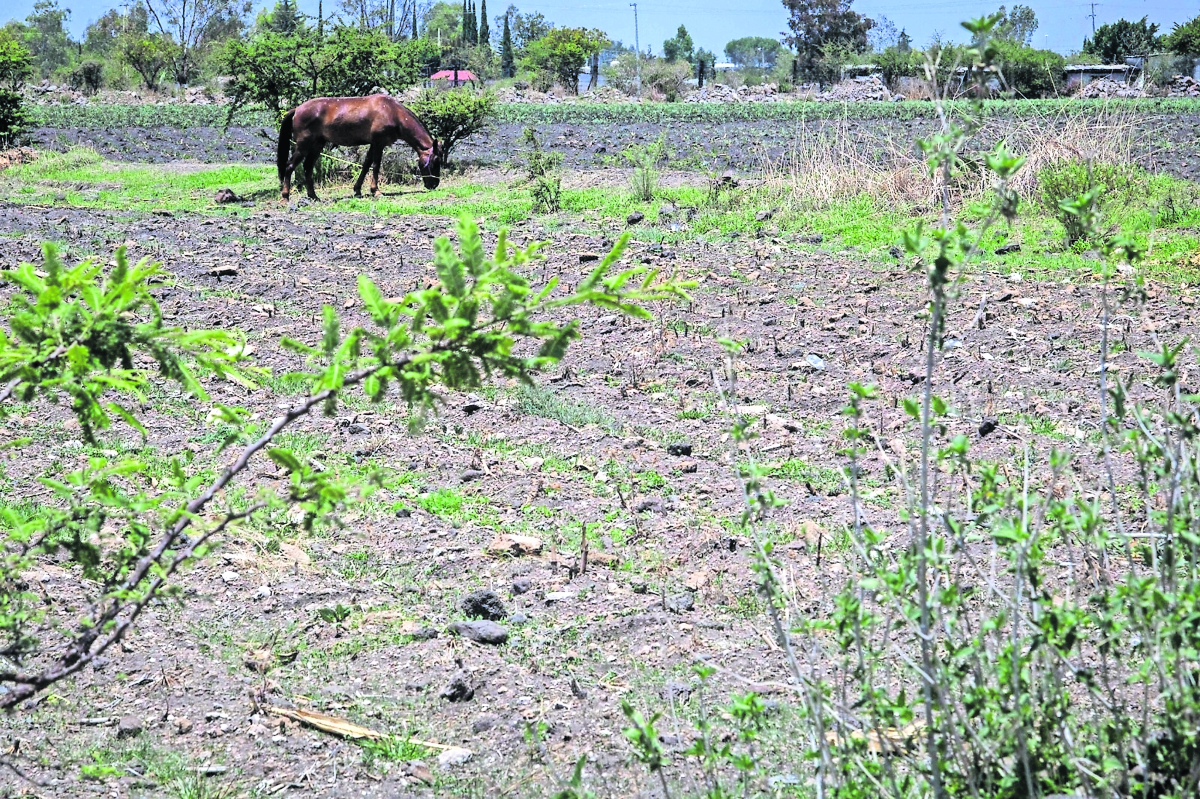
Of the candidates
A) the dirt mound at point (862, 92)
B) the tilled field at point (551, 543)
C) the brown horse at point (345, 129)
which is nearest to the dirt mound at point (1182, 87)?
the dirt mound at point (862, 92)

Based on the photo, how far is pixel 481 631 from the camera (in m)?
3.56

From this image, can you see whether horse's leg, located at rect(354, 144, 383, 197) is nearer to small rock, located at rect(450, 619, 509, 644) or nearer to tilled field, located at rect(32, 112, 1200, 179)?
tilled field, located at rect(32, 112, 1200, 179)

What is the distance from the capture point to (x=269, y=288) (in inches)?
328

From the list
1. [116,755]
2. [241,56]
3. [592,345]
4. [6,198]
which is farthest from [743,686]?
[241,56]

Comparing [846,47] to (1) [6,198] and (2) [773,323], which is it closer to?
(1) [6,198]

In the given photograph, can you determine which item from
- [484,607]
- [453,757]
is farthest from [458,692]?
[484,607]

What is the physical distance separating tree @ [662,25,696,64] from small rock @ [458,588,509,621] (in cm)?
9928

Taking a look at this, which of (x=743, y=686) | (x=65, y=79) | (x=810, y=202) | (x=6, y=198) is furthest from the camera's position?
(x=65, y=79)

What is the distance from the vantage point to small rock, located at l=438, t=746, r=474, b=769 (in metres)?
2.96

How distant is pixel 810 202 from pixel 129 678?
29.9 feet

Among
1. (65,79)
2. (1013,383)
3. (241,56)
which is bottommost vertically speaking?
(1013,383)

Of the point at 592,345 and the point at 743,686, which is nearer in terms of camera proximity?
the point at 743,686

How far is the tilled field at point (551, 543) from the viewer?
3053 mm

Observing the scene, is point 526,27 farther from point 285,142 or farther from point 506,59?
point 285,142
